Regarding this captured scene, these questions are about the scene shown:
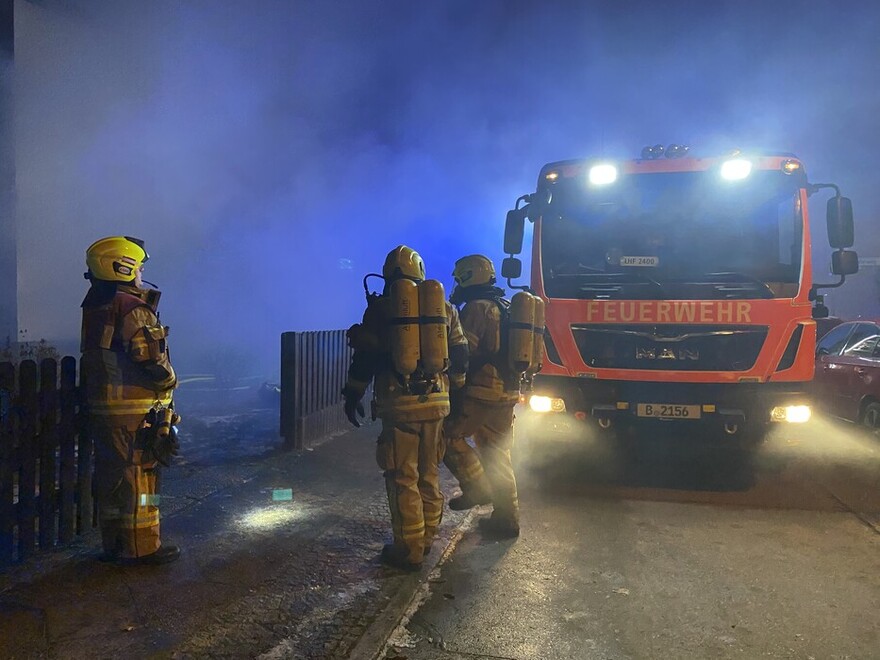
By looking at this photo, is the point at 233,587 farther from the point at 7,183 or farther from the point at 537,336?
the point at 7,183

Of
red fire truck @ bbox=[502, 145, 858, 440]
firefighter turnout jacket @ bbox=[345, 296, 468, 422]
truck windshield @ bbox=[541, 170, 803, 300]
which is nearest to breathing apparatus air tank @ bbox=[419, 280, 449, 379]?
firefighter turnout jacket @ bbox=[345, 296, 468, 422]

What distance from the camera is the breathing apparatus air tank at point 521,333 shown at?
12.5ft

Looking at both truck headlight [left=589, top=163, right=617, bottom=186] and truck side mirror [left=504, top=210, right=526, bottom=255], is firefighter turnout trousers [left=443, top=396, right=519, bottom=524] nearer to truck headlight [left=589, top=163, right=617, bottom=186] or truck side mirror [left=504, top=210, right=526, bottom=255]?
truck side mirror [left=504, top=210, right=526, bottom=255]

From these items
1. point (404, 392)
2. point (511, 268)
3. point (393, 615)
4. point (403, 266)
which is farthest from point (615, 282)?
point (393, 615)

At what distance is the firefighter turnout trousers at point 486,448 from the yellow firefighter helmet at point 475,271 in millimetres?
795

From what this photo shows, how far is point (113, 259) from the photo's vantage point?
3156 millimetres

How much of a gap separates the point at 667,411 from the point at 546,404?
1005 mm

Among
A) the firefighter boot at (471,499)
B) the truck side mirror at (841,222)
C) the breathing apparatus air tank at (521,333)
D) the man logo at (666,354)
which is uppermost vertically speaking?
the truck side mirror at (841,222)

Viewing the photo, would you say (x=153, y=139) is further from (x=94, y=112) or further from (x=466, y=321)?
(x=466, y=321)

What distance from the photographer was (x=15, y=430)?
3.15 m

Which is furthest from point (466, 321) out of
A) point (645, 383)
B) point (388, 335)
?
point (645, 383)

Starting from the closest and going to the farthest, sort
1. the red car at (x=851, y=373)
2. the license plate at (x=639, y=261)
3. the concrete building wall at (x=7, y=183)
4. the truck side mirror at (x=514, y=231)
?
the license plate at (x=639, y=261)
the truck side mirror at (x=514, y=231)
the red car at (x=851, y=373)
the concrete building wall at (x=7, y=183)

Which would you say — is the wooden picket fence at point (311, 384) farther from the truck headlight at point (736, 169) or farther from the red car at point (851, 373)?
the red car at point (851, 373)

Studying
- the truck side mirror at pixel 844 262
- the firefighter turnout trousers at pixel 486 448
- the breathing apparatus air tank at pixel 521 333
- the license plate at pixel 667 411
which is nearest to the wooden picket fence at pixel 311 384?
the firefighter turnout trousers at pixel 486 448
